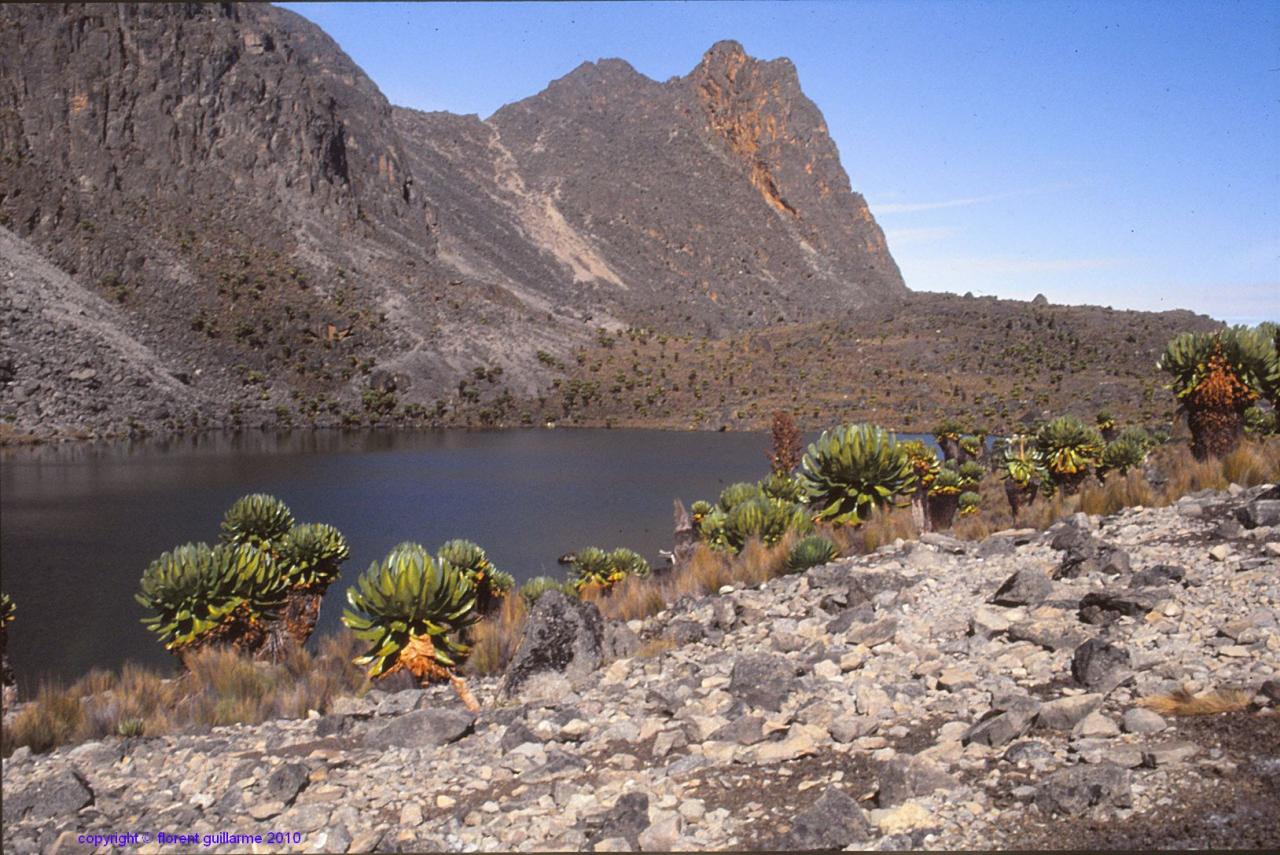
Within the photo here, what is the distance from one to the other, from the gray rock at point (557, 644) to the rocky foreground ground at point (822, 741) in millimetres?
19

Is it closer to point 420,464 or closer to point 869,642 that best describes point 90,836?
point 869,642

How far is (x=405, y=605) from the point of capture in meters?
7.58

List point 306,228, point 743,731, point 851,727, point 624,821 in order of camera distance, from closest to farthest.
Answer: point 624,821, point 851,727, point 743,731, point 306,228

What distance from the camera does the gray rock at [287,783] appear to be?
17.7ft

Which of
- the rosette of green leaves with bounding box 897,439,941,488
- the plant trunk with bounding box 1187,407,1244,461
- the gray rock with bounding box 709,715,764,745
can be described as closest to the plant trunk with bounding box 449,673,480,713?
the gray rock with bounding box 709,715,764,745

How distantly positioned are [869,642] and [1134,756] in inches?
110

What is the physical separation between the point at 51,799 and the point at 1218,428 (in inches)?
512

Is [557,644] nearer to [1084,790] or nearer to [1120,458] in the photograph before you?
[1084,790]

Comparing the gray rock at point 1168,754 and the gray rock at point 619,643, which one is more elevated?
the gray rock at point 1168,754

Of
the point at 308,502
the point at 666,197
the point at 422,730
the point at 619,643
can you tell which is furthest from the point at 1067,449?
the point at 666,197

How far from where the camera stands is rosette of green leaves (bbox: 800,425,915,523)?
34.8ft

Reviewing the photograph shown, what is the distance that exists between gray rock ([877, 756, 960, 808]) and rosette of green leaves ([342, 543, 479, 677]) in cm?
428

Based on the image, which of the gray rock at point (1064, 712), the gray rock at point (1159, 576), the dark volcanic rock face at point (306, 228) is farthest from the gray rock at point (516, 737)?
the dark volcanic rock face at point (306, 228)

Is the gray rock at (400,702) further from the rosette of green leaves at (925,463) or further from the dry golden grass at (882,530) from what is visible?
the rosette of green leaves at (925,463)
